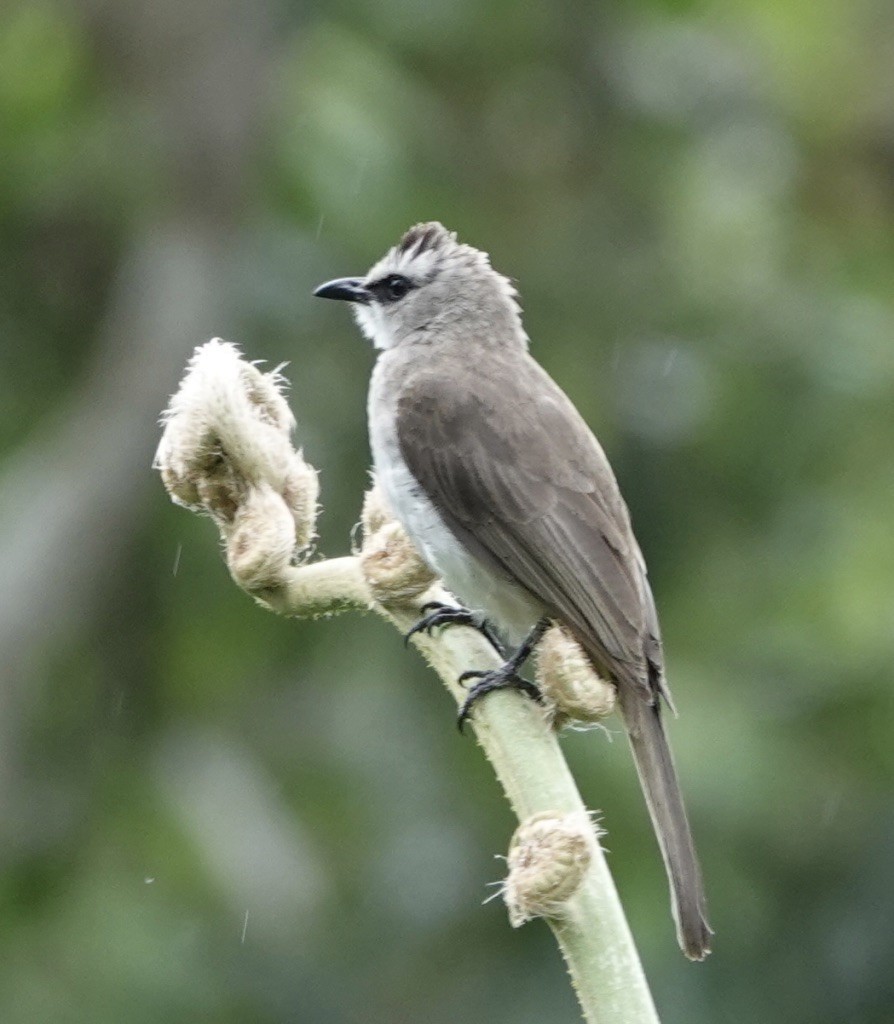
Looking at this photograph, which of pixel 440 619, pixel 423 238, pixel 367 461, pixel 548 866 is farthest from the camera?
pixel 367 461

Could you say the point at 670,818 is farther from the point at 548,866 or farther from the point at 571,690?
the point at 548,866

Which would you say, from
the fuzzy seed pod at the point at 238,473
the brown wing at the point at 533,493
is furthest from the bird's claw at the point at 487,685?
the brown wing at the point at 533,493

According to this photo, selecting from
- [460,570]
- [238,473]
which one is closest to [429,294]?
[460,570]

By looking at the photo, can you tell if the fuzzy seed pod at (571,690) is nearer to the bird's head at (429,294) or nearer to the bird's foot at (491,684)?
the bird's foot at (491,684)

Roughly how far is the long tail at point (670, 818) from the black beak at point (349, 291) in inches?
65.3

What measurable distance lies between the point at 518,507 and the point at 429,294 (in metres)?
0.97

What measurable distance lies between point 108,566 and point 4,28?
2.12 meters

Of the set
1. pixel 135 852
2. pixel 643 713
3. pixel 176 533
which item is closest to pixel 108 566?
pixel 176 533

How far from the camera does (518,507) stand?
3.80 meters

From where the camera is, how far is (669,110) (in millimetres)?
6762

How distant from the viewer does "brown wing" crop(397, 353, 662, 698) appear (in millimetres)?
3559

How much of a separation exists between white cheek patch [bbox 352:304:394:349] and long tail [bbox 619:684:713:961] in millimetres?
1553

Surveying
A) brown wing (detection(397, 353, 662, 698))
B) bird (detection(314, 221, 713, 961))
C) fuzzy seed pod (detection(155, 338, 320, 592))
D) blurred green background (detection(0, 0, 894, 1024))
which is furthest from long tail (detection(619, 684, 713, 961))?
blurred green background (detection(0, 0, 894, 1024))

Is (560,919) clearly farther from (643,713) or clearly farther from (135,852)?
(135,852)
